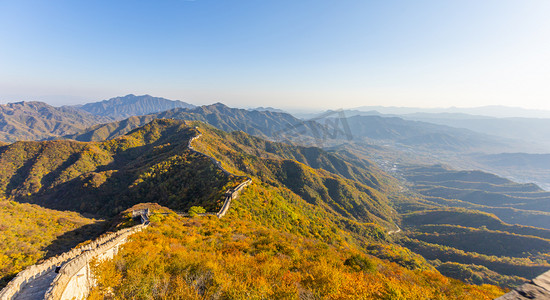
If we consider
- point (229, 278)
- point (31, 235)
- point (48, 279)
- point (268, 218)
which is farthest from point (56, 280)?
point (268, 218)

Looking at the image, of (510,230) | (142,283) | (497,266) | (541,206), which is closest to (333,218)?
(497,266)

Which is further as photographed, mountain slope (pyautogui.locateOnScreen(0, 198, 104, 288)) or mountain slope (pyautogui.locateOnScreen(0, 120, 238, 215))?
mountain slope (pyautogui.locateOnScreen(0, 120, 238, 215))

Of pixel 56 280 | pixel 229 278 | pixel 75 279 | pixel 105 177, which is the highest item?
pixel 56 280

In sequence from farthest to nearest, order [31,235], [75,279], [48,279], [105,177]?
[105,177], [31,235], [48,279], [75,279]

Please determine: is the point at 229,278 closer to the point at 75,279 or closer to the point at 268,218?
the point at 75,279

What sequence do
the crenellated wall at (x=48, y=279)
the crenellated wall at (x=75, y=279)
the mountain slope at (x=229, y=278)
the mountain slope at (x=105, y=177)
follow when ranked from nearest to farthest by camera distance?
the crenellated wall at (x=75, y=279), the crenellated wall at (x=48, y=279), the mountain slope at (x=229, y=278), the mountain slope at (x=105, y=177)

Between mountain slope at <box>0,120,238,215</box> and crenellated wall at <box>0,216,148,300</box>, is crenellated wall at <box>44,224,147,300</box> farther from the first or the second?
mountain slope at <box>0,120,238,215</box>

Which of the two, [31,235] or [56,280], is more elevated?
[56,280]

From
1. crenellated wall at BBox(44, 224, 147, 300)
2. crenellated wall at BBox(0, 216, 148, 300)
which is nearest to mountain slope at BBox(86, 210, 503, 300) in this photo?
crenellated wall at BBox(44, 224, 147, 300)

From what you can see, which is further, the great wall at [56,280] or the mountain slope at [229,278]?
the mountain slope at [229,278]

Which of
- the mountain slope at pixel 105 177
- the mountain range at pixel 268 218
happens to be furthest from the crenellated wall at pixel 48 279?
the mountain slope at pixel 105 177

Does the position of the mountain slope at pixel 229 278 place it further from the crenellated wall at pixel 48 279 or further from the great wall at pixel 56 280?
the crenellated wall at pixel 48 279

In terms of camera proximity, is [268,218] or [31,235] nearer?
[31,235]

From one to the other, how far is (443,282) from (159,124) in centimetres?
17510
